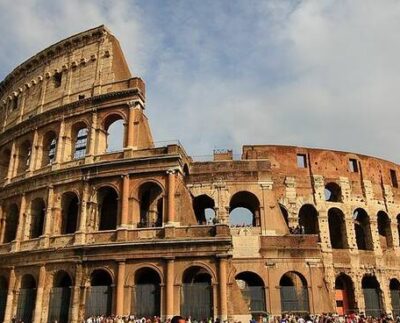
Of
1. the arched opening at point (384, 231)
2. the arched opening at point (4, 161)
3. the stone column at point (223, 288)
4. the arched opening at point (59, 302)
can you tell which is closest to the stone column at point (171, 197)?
the stone column at point (223, 288)

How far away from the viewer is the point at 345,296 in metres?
24.4

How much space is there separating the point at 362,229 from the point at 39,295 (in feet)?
62.5

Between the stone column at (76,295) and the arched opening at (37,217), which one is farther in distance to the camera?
the arched opening at (37,217)

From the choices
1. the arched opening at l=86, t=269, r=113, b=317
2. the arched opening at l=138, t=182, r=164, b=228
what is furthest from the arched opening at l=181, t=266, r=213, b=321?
the arched opening at l=138, t=182, r=164, b=228

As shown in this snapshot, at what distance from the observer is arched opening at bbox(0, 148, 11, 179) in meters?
26.9

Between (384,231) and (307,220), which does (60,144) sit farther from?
(384,231)

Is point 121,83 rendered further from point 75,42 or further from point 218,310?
point 218,310

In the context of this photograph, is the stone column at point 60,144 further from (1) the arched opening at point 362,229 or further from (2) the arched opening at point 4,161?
(1) the arched opening at point 362,229

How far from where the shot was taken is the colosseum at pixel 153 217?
747 inches

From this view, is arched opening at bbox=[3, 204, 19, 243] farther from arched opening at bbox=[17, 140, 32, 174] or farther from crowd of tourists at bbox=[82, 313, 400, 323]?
crowd of tourists at bbox=[82, 313, 400, 323]

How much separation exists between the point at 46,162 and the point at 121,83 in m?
6.45

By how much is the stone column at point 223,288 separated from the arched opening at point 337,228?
32.2 feet

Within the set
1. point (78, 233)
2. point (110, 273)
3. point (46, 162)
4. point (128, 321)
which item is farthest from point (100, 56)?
point (128, 321)

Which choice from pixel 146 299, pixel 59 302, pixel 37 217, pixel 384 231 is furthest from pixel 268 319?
pixel 37 217
